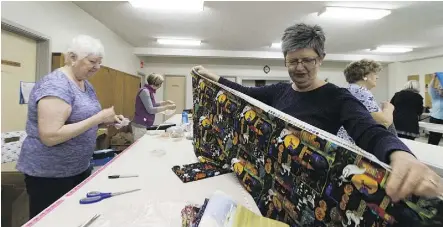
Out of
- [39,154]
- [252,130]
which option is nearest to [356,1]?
[252,130]

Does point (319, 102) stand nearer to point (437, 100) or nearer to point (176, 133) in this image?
point (176, 133)

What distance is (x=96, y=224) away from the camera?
2.06ft

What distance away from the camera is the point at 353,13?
3.38 meters

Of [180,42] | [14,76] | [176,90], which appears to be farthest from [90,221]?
[176,90]

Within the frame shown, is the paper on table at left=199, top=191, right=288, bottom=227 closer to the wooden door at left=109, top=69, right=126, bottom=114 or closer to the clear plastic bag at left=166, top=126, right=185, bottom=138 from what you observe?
the clear plastic bag at left=166, top=126, right=185, bottom=138

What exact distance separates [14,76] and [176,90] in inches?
190

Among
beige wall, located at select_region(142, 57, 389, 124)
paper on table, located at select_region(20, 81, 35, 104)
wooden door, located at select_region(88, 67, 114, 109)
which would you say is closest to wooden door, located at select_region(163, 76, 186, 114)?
beige wall, located at select_region(142, 57, 389, 124)

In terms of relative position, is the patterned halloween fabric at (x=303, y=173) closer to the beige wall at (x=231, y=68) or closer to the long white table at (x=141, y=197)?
the long white table at (x=141, y=197)

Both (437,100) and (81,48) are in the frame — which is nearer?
(81,48)

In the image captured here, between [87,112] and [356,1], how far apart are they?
3.27 metres

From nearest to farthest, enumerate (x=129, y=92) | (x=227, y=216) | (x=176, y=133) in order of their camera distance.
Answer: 1. (x=227, y=216)
2. (x=176, y=133)
3. (x=129, y=92)

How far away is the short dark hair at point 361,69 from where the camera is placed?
6.49 feet

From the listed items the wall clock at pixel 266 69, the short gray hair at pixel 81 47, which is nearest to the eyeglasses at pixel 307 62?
the short gray hair at pixel 81 47

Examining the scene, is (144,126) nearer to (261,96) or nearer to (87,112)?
(87,112)
